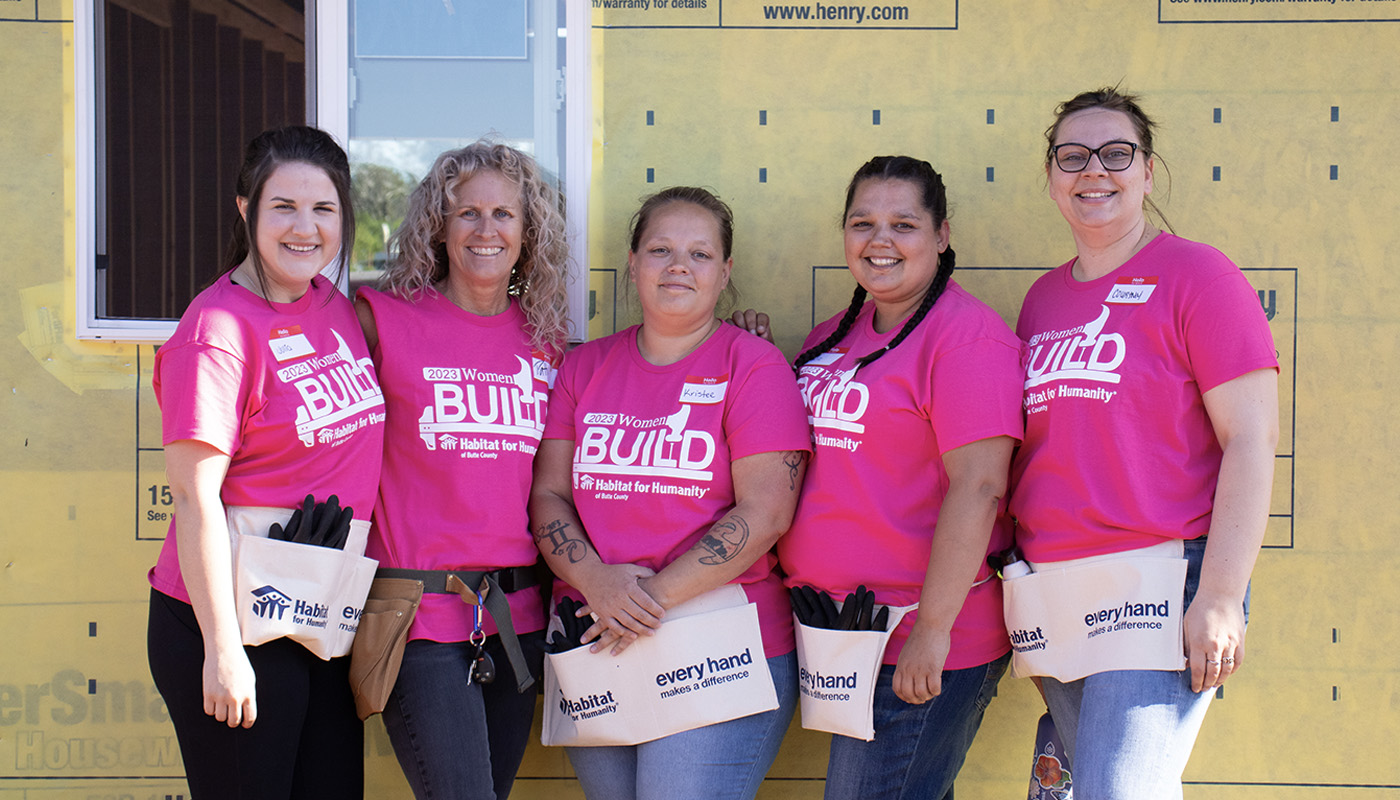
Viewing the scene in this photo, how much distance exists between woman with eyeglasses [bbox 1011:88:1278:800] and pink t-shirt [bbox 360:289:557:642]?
114 cm

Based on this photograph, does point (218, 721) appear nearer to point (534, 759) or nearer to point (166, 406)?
point (166, 406)

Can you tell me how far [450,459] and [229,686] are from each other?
24.6 inches

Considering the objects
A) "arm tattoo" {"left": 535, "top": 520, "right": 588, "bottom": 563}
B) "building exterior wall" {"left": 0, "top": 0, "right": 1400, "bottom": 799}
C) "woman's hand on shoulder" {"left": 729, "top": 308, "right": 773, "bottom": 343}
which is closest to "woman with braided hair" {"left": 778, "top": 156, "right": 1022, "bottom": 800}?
"woman's hand on shoulder" {"left": 729, "top": 308, "right": 773, "bottom": 343}

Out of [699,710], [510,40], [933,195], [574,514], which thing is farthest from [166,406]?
[933,195]

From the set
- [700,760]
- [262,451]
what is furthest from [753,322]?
[262,451]

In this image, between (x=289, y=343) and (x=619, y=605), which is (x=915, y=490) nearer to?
(x=619, y=605)

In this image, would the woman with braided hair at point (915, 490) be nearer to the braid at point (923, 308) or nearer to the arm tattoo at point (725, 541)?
the braid at point (923, 308)

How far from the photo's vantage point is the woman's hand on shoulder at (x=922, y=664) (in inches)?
79.0

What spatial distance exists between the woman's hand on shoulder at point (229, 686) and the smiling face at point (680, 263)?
1144 mm

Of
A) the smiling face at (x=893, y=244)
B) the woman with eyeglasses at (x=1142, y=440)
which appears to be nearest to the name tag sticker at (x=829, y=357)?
the smiling face at (x=893, y=244)

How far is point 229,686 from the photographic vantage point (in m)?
1.81

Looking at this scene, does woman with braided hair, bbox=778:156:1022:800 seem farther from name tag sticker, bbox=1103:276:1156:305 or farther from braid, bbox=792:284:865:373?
name tag sticker, bbox=1103:276:1156:305

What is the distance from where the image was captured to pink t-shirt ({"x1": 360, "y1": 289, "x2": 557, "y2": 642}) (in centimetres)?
212

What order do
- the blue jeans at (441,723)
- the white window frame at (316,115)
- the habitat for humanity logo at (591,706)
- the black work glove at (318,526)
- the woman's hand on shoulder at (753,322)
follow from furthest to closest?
the white window frame at (316,115) → the woman's hand on shoulder at (753,322) → the habitat for humanity logo at (591,706) → the blue jeans at (441,723) → the black work glove at (318,526)
